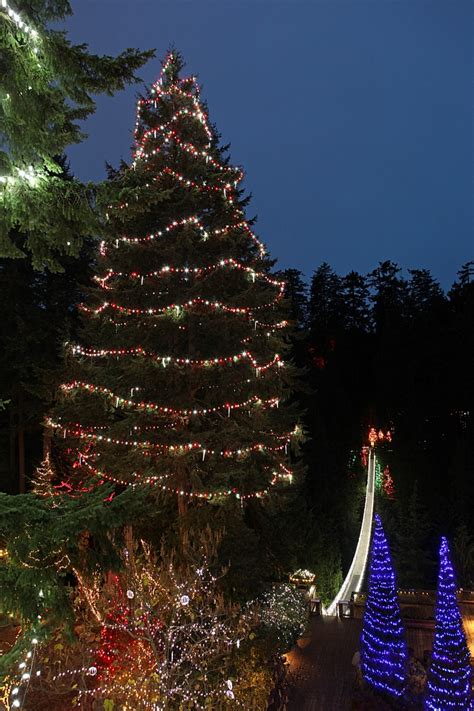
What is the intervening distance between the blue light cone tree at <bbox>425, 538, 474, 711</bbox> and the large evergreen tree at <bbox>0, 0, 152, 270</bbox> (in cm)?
847

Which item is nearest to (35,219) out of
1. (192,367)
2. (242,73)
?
(192,367)

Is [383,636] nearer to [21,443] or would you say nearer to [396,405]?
[21,443]

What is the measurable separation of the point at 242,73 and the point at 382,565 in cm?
20992

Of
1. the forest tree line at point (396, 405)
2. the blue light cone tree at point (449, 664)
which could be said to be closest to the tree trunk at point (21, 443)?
the forest tree line at point (396, 405)

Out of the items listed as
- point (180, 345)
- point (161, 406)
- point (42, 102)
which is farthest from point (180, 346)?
point (42, 102)

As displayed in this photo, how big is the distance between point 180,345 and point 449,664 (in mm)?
7569

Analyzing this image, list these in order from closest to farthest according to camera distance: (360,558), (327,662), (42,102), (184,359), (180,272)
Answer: (42,102)
(184,359)
(180,272)
(327,662)
(360,558)

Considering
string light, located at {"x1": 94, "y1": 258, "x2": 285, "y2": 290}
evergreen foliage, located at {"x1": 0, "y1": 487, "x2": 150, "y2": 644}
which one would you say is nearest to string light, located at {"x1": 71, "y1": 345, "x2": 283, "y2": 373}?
string light, located at {"x1": 94, "y1": 258, "x2": 285, "y2": 290}

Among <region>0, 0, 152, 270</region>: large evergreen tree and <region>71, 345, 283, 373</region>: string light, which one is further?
<region>71, 345, 283, 373</region>: string light

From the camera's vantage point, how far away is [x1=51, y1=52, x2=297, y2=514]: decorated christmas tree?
33.5ft

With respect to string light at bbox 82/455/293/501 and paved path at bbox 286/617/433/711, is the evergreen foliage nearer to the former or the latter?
string light at bbox 82/455/293/501

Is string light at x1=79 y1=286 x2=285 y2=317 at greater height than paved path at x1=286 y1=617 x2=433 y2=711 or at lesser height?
greater

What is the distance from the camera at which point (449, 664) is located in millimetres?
8492

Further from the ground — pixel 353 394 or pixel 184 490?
pixel 353 394
